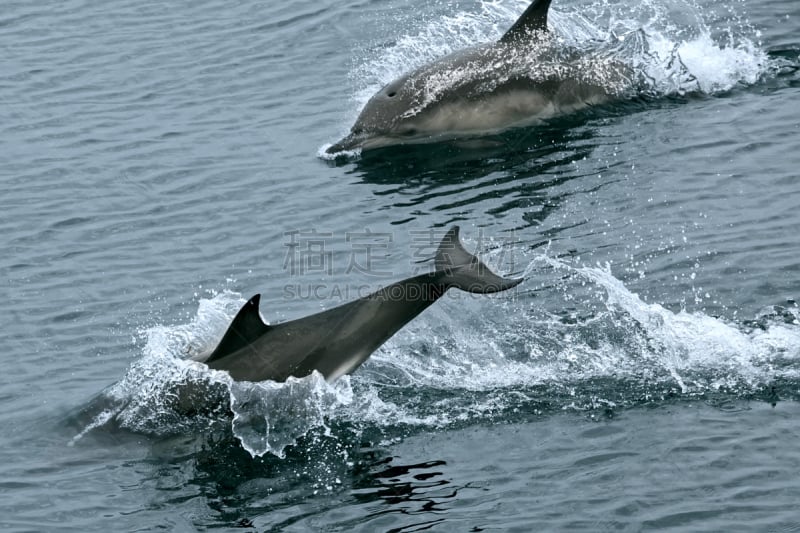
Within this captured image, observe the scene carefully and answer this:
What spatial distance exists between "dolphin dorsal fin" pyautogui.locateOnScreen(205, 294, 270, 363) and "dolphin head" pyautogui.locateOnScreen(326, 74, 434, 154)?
7628 millimetres

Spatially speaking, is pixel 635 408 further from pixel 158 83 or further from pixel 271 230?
pixel 158 83

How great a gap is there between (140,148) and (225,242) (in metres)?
3.81

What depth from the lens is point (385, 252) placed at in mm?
16500

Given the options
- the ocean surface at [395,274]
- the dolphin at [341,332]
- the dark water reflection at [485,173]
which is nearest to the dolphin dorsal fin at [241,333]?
the dolphin at [341,332]

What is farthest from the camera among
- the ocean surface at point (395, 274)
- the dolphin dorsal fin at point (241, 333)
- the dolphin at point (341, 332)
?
the dolphin at point (341, 332)

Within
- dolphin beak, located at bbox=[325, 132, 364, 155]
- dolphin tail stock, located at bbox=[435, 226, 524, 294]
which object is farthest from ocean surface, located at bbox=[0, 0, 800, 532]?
dolphin tail stock, located at bbox=[435, 226, 524, 294]

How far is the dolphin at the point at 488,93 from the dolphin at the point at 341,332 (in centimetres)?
712

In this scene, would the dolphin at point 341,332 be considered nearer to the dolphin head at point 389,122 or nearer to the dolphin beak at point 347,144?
the dolphin beak at point 347,144

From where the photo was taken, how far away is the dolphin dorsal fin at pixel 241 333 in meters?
12.1

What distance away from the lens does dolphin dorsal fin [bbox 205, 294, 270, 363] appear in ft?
39.7

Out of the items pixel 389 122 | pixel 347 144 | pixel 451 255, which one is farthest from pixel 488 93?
pixel 451 255

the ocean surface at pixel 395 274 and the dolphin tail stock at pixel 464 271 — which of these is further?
the dolphin tail stock at pixel 464 271

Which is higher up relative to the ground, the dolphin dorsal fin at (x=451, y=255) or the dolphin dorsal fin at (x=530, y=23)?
the dolphin dorsal fin at (x=530, y=23)

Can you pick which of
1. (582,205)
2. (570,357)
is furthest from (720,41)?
(570,357)
